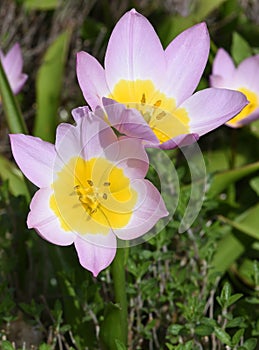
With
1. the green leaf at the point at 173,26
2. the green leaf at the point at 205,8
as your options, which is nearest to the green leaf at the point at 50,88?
the green leaf at the point at 173,26

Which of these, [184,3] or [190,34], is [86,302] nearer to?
[190,34]

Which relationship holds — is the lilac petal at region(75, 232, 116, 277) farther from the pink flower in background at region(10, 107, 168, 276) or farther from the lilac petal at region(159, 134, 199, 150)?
the lilac petal at region(159, 134, 199, 150)

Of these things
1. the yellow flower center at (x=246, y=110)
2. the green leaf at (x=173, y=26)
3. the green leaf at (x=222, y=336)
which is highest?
the green leaf at (x=173, y=26)

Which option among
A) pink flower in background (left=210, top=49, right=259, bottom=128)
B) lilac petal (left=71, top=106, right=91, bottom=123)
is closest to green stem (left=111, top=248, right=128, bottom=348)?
lilac petal (left=71, top=106, right=91, bottom=123)

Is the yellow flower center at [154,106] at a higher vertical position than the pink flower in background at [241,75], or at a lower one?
higher

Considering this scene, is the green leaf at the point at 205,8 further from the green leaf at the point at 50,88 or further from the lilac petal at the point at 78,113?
the lilac petal at the point at 78,113

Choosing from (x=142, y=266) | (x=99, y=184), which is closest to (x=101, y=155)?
(x=99, y=184)
